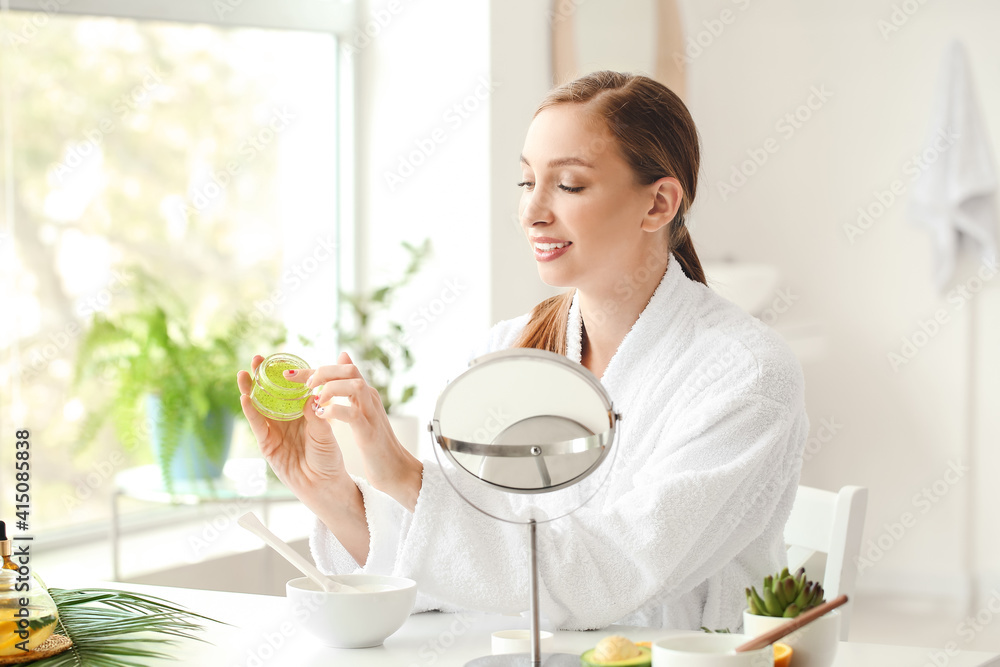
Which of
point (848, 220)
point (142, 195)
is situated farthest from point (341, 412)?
point (848, 220)

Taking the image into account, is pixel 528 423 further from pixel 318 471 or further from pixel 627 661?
pixel 318 471

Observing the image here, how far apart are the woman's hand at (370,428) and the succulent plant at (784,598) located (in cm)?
36

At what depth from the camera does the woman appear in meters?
1.01

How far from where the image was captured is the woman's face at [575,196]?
124 cm

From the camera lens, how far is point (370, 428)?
0.99 metres

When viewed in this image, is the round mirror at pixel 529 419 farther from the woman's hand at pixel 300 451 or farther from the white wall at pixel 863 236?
the white wall at pixel 863 236

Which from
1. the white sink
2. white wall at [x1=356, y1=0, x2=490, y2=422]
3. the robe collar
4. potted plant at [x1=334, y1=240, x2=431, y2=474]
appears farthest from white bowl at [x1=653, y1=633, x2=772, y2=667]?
the white sink

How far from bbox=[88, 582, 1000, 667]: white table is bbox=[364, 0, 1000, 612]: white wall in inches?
62.3

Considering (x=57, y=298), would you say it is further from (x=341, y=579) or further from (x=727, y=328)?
(x=727, y=328)

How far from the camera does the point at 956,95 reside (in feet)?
9.52

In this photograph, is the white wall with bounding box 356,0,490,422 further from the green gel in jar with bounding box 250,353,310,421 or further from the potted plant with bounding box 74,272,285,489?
the green gel in jar with bounding box 250,353,310,421

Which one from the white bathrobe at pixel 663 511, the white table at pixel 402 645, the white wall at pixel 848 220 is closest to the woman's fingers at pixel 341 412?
the white bathrobe at pixel 663 511

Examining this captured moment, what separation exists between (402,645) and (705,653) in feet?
1.15

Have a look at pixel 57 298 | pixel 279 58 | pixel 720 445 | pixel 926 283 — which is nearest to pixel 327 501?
pixel 720 445
